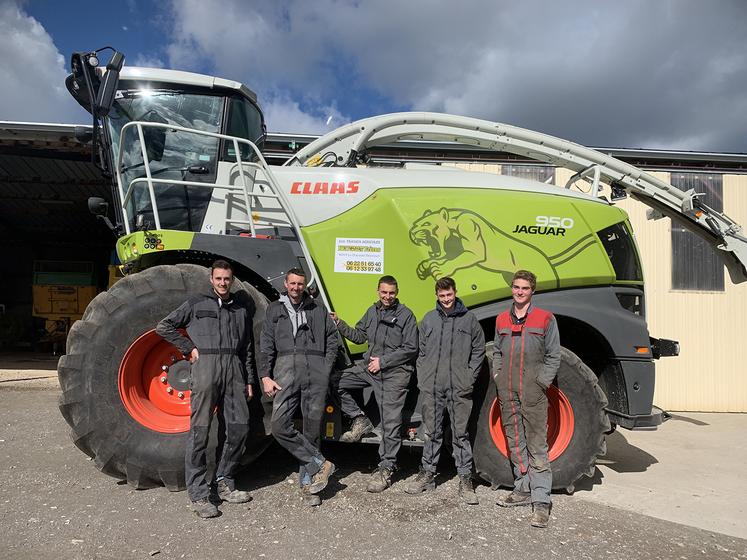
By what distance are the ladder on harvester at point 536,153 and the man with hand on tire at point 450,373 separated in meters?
2.04

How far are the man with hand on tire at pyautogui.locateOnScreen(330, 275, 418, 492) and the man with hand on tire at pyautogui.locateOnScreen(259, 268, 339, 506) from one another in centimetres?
31

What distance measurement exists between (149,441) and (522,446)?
284cm

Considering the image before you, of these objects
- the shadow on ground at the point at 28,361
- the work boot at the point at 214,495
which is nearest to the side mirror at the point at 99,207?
the work boot at the point at 214,495

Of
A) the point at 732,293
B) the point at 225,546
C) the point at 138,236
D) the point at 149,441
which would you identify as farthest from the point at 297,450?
the point at 732,293

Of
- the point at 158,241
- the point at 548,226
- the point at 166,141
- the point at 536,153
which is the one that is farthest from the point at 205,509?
the point at 536,153

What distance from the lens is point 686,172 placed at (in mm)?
8359

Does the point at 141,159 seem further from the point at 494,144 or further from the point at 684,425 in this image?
the point at 684,425

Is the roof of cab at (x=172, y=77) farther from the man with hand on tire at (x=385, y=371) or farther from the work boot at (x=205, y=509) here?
the work boot at (x=205, y=509)

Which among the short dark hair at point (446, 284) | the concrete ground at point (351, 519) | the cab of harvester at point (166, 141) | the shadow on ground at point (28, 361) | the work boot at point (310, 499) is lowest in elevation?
the shadow on ground at point (28, 361)

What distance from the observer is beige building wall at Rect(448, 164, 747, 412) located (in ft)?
26.3

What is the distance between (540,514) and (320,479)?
158 cm

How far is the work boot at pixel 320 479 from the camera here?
350 centimetres

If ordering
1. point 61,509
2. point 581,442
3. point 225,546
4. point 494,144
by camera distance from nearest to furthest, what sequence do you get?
point 225,546, point 61,509, point 581,442, point 494,144

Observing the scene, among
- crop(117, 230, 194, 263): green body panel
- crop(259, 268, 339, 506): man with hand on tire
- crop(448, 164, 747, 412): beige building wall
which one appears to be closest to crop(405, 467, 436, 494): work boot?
crop(259, 268, 339, 506): man with hand on tire
